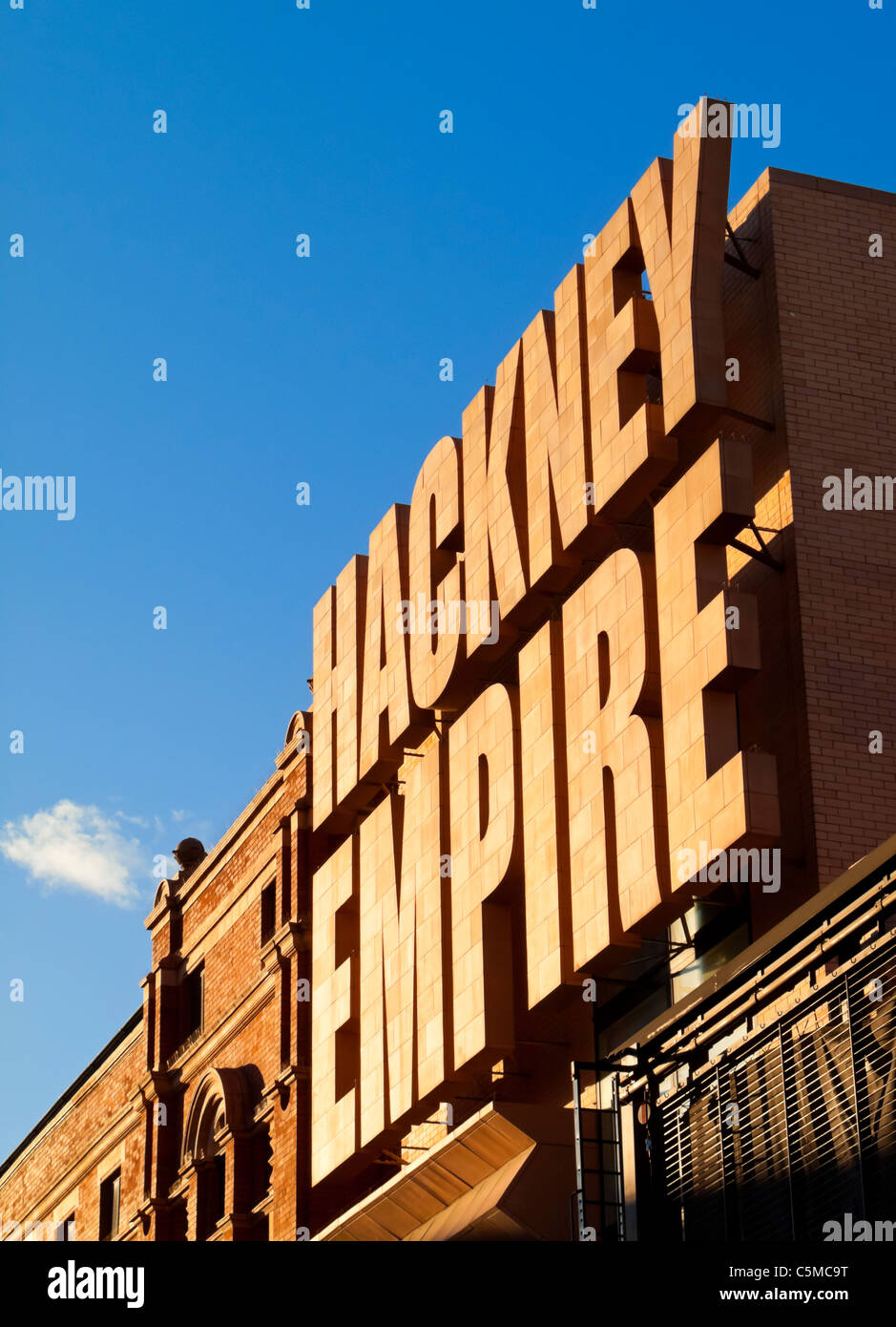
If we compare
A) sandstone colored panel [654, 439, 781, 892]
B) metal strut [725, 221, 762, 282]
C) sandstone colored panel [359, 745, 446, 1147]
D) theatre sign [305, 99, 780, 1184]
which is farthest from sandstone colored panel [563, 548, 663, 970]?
sandstone colored panel [359, 745, 446, 1147]

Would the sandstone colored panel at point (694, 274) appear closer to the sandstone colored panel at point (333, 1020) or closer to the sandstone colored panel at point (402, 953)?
the sandstone colored panel at point (402, 953)

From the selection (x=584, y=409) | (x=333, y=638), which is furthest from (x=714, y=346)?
(x=333, y=638)

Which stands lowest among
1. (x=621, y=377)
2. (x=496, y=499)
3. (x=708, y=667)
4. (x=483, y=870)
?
(x=483, y=870)

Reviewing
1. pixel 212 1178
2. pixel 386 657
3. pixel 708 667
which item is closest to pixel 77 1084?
pixel 212 1178

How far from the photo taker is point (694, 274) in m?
24.5

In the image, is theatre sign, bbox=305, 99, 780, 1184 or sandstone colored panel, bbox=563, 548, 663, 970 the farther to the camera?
sandstone colored panel, bbox=563, 548, 663, 970

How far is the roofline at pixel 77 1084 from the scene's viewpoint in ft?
151

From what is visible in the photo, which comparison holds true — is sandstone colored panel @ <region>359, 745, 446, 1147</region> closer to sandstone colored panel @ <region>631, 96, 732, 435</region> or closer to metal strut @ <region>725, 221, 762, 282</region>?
sandstone colored panel @ <region>631, 96, 732, 435</region>

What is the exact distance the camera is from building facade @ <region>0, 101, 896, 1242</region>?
1902 centimetres

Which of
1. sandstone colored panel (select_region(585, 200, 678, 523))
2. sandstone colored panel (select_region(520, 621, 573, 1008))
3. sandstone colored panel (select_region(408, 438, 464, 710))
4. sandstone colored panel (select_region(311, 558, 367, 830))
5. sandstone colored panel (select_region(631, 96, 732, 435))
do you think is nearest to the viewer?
sandstone colored panel (select_region(631, 96, 732, 435))

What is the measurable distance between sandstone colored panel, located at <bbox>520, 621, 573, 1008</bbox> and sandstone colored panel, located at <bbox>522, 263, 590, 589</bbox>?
117 cm

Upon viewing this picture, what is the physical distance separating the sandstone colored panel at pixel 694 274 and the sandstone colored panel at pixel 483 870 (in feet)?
18.7

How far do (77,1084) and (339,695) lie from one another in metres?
19.8

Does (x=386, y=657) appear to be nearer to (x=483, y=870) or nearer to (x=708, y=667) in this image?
(x=483, y=870)
